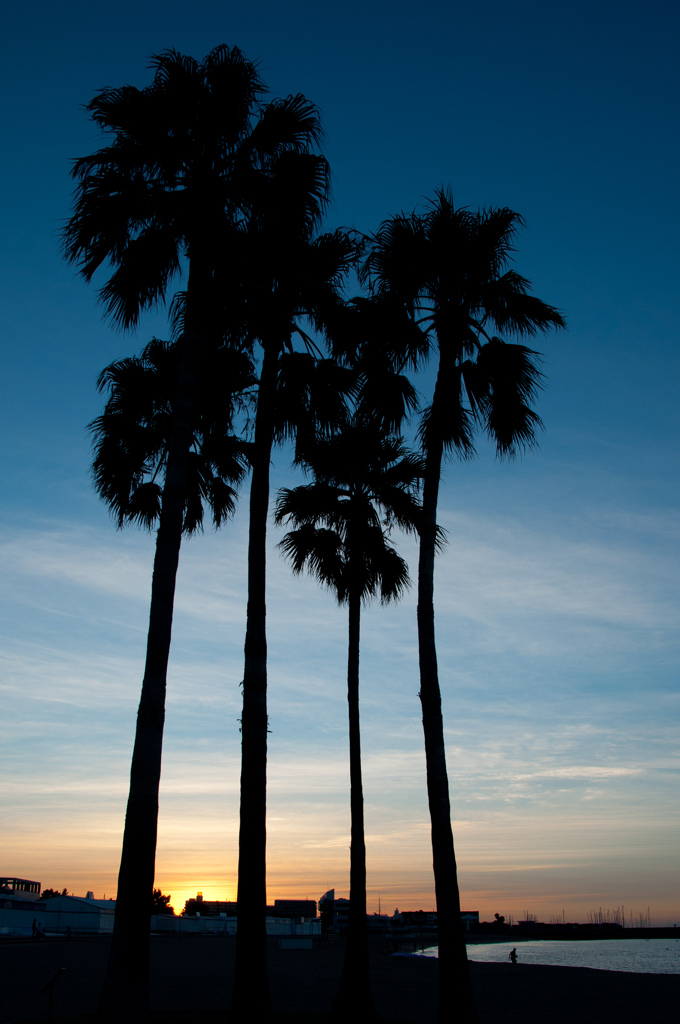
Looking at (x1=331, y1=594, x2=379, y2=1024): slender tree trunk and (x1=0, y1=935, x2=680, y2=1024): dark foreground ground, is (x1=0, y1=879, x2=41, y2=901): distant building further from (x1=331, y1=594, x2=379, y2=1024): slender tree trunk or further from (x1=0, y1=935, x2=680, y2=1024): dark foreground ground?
(x1=331, y1=594, x2=379, y2=1024): slender tree trunk

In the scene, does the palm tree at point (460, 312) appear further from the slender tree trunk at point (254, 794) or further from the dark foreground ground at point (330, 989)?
the dark foreground ground at point (330, 989)

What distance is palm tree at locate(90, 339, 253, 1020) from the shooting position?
32.7 feet

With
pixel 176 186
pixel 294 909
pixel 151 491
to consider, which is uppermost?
pixel 176 186

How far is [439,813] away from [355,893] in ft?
24.9

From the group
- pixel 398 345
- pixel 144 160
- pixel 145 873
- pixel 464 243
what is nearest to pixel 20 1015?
pixel 145 873

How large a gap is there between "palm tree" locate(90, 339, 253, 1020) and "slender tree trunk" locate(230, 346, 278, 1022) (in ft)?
5.51

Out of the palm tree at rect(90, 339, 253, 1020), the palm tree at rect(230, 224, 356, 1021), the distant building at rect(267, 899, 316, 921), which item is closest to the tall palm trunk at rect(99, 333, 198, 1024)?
the palm tree at rect(90, 339, 253, 1020)

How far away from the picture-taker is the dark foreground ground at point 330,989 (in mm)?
20969

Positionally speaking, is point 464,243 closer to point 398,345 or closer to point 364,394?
point 398,345

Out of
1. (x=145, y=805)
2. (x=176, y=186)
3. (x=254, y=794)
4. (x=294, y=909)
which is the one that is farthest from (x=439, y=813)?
(x=294, y=909)

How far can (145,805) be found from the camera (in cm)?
1012

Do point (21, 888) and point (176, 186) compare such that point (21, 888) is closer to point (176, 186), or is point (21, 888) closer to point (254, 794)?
point (254, 794)

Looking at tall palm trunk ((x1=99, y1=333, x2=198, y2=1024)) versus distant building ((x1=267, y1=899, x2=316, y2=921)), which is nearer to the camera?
tall palm trunk ((x1=99, y1=333, x2=198, y2=1024))

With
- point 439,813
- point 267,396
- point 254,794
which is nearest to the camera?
point 254,794
